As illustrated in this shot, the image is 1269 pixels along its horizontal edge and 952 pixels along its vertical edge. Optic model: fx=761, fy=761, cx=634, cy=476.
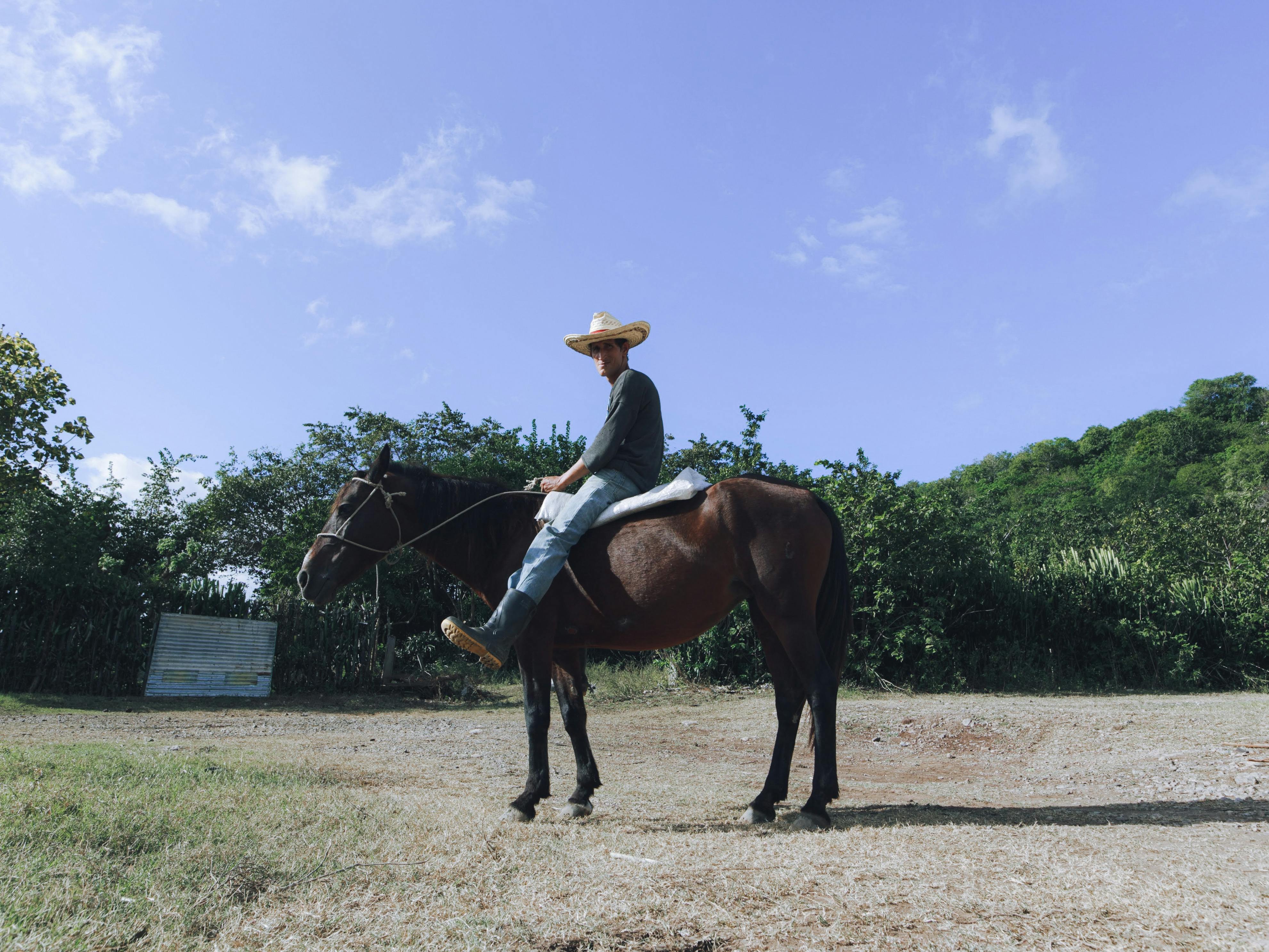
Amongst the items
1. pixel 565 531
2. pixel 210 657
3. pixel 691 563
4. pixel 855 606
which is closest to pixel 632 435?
pixel 565 531

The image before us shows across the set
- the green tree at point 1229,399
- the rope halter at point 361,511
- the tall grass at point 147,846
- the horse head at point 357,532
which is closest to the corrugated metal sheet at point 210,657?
the tall grass at point 147,846

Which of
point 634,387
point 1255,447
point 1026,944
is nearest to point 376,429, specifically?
point 634,387

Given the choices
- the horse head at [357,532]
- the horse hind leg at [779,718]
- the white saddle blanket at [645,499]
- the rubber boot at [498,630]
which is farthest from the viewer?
the horse head at [357,532]

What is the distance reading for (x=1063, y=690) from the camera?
14.0m

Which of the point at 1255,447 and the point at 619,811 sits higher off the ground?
the point at 1255,447

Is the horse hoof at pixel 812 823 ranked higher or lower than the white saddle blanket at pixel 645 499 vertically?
lower

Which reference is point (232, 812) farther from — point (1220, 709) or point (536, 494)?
point (1220, 709)

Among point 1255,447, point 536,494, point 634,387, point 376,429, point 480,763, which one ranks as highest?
point 1255,447

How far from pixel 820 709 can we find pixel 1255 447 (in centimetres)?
5833

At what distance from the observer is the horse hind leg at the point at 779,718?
436cm

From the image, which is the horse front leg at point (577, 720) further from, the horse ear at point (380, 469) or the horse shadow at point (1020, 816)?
the horse ear at point (380, 469)

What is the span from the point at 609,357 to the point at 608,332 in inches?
6.7

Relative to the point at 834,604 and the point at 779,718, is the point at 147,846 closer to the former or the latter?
the point at 779,718

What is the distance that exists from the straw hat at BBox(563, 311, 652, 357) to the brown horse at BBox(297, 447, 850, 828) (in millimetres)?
1162
